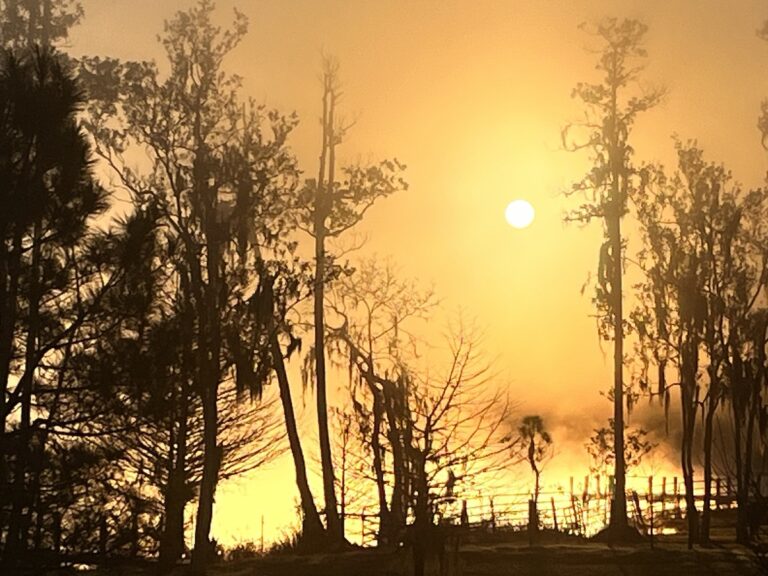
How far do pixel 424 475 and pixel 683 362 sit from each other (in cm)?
1538

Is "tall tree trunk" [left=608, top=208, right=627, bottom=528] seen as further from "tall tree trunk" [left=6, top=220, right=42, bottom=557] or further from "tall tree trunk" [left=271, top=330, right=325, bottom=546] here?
"tall tree trunk" [left=6, top=220, right=42, bottom=557]

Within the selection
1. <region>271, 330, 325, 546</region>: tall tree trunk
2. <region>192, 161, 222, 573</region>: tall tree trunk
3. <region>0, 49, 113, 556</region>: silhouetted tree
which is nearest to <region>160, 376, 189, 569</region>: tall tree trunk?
<region>192, 161, 222, 573</region>: tall tree trunk

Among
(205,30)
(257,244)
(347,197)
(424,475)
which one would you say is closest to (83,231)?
(424,475)

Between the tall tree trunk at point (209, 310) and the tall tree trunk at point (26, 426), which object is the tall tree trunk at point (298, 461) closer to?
the tall tree trunk at point (209, 310)

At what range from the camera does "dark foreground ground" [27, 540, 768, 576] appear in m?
31.5

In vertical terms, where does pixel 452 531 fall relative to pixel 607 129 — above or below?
below

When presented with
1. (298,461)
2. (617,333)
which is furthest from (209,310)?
(617,333)

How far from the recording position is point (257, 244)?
30.8 metres

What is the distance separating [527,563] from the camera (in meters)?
33.6

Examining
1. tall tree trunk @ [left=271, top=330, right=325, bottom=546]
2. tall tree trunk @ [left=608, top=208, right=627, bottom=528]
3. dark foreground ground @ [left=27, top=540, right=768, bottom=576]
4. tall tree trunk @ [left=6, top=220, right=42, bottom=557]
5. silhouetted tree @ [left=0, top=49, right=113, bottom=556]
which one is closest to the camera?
tall tree trunk @ [left=6, top=220, right=42, bottom=557]

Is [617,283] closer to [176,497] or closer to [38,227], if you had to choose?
[176,497]

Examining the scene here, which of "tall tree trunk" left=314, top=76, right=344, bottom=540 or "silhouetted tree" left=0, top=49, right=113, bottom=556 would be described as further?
"tall tree trunk" left=314, top=76, right=344, bottom=540

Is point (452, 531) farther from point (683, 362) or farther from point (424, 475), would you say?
point (683, 362)

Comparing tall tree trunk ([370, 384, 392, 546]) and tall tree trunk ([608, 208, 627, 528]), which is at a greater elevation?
tall tree trunk ([608, 208, 627, 528])
